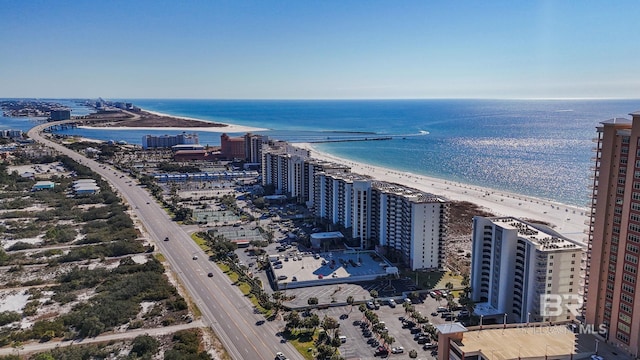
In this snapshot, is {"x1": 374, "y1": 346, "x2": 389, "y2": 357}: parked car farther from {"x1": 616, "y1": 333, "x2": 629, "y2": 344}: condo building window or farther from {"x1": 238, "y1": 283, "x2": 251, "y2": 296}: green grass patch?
{"x1": 238, "y1": 283, "x2": 251, "y2": 296}: green grass patch

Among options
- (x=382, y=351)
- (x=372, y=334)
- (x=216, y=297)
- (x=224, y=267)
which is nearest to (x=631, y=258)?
(x=382, y=351)

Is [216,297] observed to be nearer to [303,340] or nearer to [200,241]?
[303,340]

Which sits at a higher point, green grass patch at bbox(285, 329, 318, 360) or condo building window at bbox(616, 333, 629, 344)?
condo building window at bbox(616, 333, 629, 344)

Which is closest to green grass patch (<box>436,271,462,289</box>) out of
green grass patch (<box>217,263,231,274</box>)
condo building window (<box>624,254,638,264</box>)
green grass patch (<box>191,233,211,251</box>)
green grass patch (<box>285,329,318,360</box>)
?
green grass patch (<box>285,329,318,360</box>)

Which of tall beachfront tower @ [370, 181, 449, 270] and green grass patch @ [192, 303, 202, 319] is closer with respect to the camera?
green grass patch @ [192, 303, 202, 319]

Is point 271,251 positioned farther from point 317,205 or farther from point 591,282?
point 591,282

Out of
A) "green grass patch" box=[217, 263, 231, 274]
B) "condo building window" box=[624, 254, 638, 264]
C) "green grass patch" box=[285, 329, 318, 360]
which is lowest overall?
"green grass patch" box=[285, 329, 318, 360]

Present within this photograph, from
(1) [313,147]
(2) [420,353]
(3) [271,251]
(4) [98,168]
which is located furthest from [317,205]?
(1) [313,147]

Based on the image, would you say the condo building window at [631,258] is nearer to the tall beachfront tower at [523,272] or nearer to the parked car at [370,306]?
the tall beachfront tower at [523,272]
